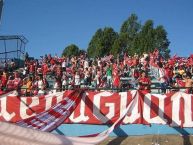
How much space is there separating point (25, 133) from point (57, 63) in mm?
23633

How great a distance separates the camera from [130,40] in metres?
80.8

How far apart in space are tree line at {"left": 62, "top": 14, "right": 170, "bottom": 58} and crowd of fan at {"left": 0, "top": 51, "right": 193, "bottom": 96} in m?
41.8

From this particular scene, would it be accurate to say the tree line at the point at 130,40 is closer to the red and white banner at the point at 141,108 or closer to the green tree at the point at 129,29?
the green tree at the point at 129,29

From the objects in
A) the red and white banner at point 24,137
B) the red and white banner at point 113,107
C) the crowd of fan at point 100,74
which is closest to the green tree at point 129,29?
the crowd of fan at point 100,74

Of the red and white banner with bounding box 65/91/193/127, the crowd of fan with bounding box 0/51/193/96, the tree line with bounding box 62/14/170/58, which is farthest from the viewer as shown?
the tree line with bounding box 62/14/170/58

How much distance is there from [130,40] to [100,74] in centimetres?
5925

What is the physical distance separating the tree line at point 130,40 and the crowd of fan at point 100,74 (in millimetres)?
41786

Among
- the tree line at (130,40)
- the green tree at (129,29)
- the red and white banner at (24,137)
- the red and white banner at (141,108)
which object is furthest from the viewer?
the green tree at (129,29)

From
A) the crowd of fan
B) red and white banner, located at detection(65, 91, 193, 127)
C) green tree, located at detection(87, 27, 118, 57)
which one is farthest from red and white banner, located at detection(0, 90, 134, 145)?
green tree, located at detection(87, 27, 118, 57)

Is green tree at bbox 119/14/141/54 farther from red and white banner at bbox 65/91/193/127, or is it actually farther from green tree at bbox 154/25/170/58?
red and white banner at bbox 65/91/193/127

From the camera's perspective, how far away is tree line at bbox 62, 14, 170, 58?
71688 mm

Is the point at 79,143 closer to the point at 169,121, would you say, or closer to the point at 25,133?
the point at 25,133

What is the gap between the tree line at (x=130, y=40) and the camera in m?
71.7

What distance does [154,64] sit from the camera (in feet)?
83.3
